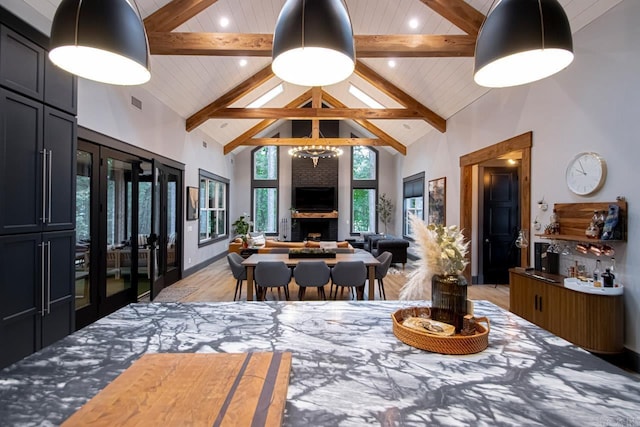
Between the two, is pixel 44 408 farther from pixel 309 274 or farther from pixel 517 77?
pixel 309 274

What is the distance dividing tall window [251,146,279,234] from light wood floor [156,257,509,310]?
437 cm

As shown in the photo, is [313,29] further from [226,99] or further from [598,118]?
[226,99]

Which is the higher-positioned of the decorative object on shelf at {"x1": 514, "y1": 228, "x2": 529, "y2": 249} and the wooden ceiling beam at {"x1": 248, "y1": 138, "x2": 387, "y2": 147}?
the wooden ceiling beam at {"x1": 248, "y1": 138, "x2": 387, "y2": 147}

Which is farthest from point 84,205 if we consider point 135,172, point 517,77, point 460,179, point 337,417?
point 460,179

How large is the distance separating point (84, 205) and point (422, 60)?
5398mm

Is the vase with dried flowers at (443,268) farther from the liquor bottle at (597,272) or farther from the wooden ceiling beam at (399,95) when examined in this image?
the wooden ceiling beam at (399,95)

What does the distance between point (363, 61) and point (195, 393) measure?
654 cm

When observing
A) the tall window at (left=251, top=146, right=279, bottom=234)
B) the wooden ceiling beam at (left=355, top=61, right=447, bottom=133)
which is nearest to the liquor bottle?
the wooden ceiling beam at (left=355, top=61, right=447, bottom=133)

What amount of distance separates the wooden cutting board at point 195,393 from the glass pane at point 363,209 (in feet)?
33.3

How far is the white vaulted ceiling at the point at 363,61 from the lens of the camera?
3851 millimetres

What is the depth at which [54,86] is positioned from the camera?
2.66 meters

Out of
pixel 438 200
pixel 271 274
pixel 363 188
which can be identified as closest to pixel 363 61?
pixel 438 200

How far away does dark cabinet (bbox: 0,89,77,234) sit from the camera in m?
2.30

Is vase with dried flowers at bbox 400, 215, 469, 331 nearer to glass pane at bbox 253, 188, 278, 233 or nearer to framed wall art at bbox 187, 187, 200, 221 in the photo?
framed wall art at bbox 187, 187, 200, 221
